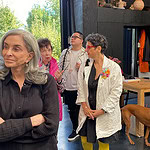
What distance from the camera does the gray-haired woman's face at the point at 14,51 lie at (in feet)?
4.09

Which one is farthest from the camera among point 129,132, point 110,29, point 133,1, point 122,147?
point 133,1

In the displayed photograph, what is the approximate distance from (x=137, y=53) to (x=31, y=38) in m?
5.63

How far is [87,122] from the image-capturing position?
2334 mm

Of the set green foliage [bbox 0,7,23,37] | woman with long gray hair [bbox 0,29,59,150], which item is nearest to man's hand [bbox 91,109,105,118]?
woman with long gray hair [bbox 0,29,59,150]

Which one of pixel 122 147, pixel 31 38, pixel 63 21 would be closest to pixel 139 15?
pixel 63 21

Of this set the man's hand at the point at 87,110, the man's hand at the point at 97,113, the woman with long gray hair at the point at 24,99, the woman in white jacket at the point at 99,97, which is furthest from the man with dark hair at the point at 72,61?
the woman with long gray hair at the point at 24,99

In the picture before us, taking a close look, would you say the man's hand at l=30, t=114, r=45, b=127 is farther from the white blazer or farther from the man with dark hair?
the man with dark hair

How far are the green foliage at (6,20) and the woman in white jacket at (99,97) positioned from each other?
311cm

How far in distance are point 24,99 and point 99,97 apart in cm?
117

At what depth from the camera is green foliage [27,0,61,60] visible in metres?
5.32

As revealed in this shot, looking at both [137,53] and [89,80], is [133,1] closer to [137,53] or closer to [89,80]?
[137,53]

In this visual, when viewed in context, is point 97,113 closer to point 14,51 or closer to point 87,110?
point 87,110

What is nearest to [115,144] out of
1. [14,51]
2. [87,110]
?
[87,110]

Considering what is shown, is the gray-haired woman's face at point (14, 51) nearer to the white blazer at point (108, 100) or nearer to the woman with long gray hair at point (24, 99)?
the woman with long gray hair at point (24, 99)
